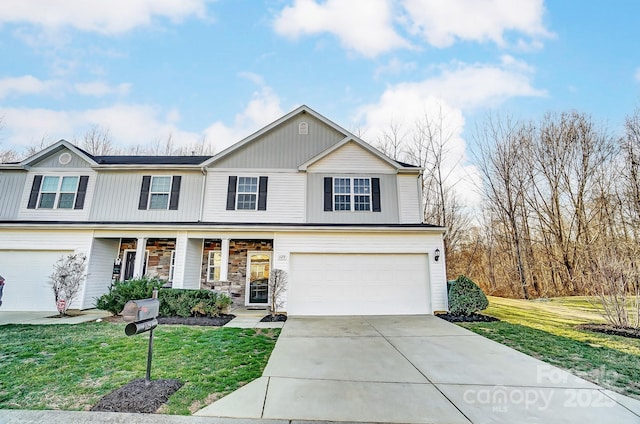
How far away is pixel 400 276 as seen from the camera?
9.60 m

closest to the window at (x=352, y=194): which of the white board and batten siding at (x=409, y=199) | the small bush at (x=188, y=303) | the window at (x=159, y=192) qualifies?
the white board and batten siding at (x=409, y=199)

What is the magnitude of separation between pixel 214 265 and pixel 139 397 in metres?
8.14

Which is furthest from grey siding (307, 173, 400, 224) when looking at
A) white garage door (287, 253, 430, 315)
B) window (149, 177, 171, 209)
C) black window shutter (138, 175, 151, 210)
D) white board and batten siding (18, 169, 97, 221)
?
white board and batten siding (18, 169, 97, 221)

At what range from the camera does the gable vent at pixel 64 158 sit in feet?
36.8

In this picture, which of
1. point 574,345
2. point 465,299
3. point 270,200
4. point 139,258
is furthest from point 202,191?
point 574,345

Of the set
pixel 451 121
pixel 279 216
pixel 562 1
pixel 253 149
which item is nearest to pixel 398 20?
pixel 562 1

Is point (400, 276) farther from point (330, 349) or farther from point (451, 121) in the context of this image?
point (451, 121)

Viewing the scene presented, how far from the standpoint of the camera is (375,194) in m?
11.1

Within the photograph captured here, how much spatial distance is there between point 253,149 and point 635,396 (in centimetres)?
1154

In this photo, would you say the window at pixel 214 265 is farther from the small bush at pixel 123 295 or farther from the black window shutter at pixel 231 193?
the small bush at pixel 123 295

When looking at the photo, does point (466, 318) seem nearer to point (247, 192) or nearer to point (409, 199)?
point (409, 199)

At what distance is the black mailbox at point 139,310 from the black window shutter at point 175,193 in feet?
26.4

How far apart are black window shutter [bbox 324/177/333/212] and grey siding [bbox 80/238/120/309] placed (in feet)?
27.3

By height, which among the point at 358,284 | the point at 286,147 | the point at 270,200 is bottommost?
the point at 358,284
